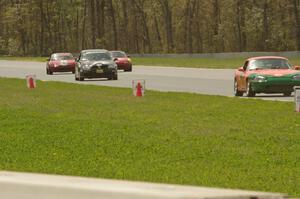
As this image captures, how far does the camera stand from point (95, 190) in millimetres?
4375

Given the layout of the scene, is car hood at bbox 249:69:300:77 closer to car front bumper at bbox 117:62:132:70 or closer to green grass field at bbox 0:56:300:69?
green grass field at bbox 0:56:300:69

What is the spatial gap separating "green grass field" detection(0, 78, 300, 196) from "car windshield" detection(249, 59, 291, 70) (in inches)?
158

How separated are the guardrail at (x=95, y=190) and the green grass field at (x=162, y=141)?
479 cm

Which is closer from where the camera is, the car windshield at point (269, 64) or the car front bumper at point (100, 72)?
the car windshield at point (269, 64)

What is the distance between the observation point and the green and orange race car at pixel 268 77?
27.4m

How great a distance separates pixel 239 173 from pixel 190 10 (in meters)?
119

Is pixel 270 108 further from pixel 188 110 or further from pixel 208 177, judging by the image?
pixel 208 177

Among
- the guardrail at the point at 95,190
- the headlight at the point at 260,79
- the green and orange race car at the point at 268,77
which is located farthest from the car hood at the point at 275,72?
the guardrail at the point at 95,190

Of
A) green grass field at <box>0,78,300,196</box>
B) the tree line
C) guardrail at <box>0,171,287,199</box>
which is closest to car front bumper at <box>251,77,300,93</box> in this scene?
green grass field at <box>0,78,300,196</box>

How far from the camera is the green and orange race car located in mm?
27438

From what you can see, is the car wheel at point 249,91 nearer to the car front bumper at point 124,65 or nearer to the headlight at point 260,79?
the headlight at point 260,79

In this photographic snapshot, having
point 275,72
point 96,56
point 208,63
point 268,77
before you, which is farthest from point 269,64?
point 208,63

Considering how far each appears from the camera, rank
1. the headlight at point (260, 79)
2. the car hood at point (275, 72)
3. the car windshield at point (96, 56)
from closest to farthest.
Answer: the headlight at point (260, 79)
the car hood at point (275, 72)
the car windshield at point (96, 56)

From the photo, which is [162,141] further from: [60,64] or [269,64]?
[60,64]
